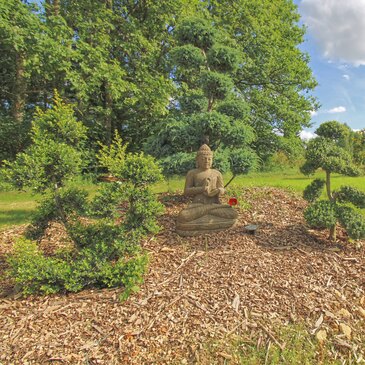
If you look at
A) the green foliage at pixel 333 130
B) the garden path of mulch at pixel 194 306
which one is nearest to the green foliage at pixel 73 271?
the garden path of mulch at pixel 194 306

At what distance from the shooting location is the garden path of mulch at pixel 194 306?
8.67 feet

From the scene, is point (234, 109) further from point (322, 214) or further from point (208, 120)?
point (322, 214)

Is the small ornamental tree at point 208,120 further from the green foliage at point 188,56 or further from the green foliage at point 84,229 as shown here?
the green foliage at point 84,229

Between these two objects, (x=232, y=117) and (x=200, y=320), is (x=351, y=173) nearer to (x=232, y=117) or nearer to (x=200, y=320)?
(x=232, y=117)

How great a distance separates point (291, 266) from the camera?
405 centimetres

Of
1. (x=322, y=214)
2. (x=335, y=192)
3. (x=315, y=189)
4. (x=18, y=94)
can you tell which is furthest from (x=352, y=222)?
(x=18, y=94)

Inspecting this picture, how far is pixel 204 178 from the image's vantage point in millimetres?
5301

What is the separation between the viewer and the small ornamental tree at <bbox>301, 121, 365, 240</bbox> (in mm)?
4352

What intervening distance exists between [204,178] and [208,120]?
1683 mm

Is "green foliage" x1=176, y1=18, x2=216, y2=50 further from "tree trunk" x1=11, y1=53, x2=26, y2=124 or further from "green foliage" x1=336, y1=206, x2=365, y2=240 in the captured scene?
"tree trunk" x1=11, y1=53, x2=26, y2=124

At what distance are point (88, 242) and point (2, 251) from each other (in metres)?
2.21

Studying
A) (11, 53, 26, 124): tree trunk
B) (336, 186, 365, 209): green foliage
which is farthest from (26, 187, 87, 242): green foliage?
(11, 53, 26, 124): tree trunk

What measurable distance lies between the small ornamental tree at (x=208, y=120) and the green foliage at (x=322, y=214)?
1930 millimetres

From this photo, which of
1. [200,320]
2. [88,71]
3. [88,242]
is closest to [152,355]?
[200,320]
